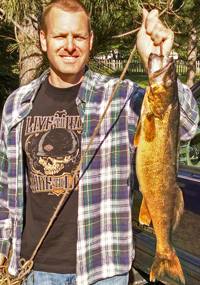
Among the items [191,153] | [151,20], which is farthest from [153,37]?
[191,153]

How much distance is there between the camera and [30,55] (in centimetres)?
498

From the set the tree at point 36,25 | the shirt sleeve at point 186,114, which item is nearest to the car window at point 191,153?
the shirt sleeve at point 186,114

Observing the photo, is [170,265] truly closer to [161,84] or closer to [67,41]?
[161,84]

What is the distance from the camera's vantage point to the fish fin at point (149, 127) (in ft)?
5.60

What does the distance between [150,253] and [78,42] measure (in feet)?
6.01

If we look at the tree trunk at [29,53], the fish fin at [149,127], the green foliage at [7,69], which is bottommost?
the fish fin at [149,127]

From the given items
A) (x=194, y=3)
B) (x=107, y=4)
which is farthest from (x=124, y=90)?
(x=194, y=3)

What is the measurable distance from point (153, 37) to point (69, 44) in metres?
0.50

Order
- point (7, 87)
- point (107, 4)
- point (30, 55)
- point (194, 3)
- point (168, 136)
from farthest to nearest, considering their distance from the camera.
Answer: point (7, 87) < point (194, 3) < point (30, 55) < point (107, 4) < point (168, 136)

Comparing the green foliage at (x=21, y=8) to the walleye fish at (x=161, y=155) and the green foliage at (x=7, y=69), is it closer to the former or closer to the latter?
the walleye fish at (x=161, y=155)

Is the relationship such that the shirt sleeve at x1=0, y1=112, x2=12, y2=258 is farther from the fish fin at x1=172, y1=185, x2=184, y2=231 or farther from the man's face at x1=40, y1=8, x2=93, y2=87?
the fish fin at x1=172, y1=185, x2=184, y2=231

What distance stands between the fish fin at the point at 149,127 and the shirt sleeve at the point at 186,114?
238 mm

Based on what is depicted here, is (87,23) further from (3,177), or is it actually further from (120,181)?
(3,177)

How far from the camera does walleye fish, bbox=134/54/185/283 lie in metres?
1.69
